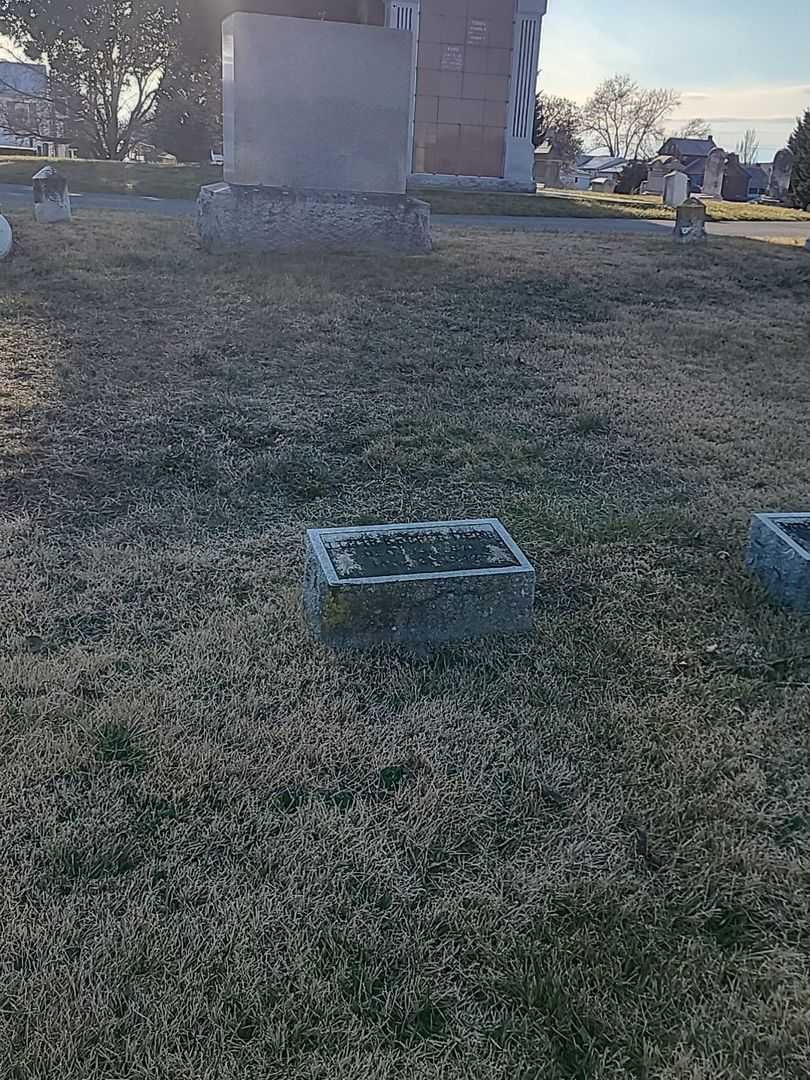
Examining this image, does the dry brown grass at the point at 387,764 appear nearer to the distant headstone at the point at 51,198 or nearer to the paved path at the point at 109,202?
the distant headstone at the point at 51,198

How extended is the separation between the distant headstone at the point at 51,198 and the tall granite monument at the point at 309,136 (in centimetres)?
208

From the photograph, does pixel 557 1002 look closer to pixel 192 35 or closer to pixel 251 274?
pixel 251 274

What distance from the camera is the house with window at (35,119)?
3013 centimetres

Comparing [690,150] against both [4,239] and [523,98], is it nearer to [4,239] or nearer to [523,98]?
[523,98]

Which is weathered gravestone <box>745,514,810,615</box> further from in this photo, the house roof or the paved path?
the house roof

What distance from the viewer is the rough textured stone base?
889 cm

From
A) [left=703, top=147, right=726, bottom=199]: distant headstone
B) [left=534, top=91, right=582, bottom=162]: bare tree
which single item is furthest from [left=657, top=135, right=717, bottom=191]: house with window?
[left=703, top=147, right=726, bottom=199]: distant headstone

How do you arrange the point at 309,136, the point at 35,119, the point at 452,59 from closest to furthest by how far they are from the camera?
the point at 309,136, the point at 452,59, the point at 35,119

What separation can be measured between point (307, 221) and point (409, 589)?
7332mm

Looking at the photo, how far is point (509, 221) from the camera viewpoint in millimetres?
15078

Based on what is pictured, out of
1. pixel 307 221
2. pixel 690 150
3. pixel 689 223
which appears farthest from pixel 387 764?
pixel 690 150

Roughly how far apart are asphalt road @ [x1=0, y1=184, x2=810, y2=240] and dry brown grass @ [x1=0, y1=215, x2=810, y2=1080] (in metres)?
9.10

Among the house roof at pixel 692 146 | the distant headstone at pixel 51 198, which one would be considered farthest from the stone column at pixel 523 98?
the house roof at pixel 692 146

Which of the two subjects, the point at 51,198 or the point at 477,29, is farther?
the point at 477,29
